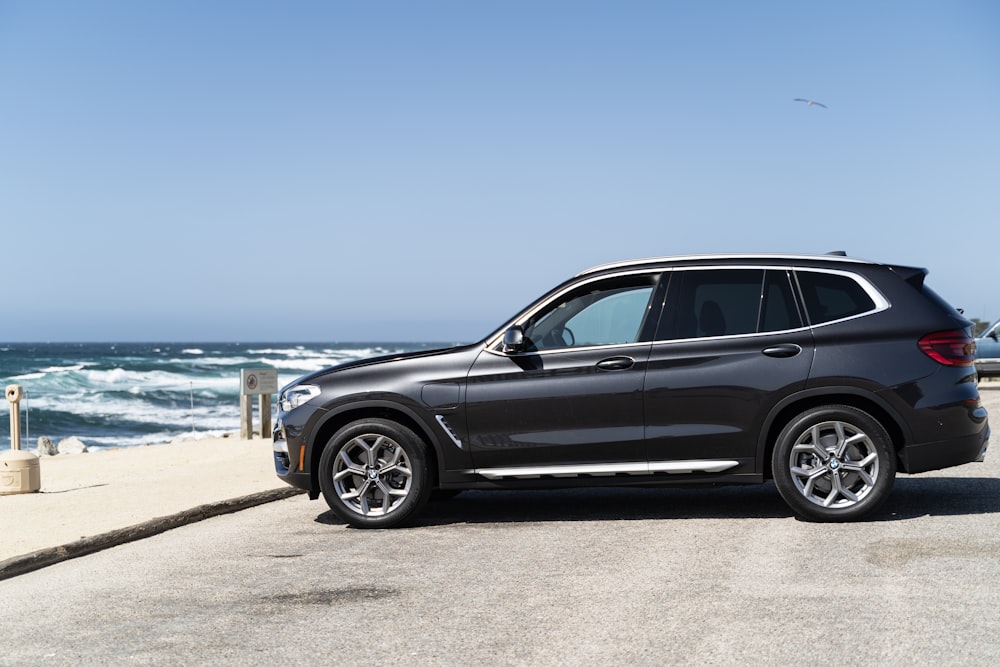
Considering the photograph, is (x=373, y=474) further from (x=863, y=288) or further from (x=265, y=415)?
(x=265, y=415)

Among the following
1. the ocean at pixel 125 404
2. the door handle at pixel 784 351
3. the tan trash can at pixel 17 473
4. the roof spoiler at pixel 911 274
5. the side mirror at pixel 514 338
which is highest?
the roof spoiler at pixel 911 274

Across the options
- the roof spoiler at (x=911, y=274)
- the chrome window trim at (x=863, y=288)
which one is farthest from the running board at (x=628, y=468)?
the roof spoiler at (x=911, y=274)

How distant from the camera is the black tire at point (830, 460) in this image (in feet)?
25.9

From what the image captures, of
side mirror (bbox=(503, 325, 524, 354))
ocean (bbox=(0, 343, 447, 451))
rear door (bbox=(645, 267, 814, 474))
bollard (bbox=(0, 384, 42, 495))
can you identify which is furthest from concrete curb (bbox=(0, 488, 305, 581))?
ocean (bbox=(0, 343, 447, 451))

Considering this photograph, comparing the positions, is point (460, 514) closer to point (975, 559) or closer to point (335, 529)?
point (335, 529)

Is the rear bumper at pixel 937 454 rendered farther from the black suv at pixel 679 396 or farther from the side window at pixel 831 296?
the side window at pixel 831 296

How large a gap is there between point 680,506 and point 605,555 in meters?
2.16

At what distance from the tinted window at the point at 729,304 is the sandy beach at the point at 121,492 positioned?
439cm

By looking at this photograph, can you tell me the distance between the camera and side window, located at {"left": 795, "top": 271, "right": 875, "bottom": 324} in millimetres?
8141

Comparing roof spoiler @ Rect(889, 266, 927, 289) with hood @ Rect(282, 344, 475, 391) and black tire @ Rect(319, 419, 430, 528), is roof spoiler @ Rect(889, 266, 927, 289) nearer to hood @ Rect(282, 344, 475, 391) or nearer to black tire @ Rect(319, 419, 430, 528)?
hood @ Rect(282, 344, 475, 391)

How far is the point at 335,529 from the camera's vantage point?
8633 millimetres

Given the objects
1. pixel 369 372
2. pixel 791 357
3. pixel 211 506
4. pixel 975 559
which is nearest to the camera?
pixel 975 559

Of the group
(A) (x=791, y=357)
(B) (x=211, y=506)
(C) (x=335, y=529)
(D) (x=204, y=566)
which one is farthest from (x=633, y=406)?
(B) (x=211, y=506)

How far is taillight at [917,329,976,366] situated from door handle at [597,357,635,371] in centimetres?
198
